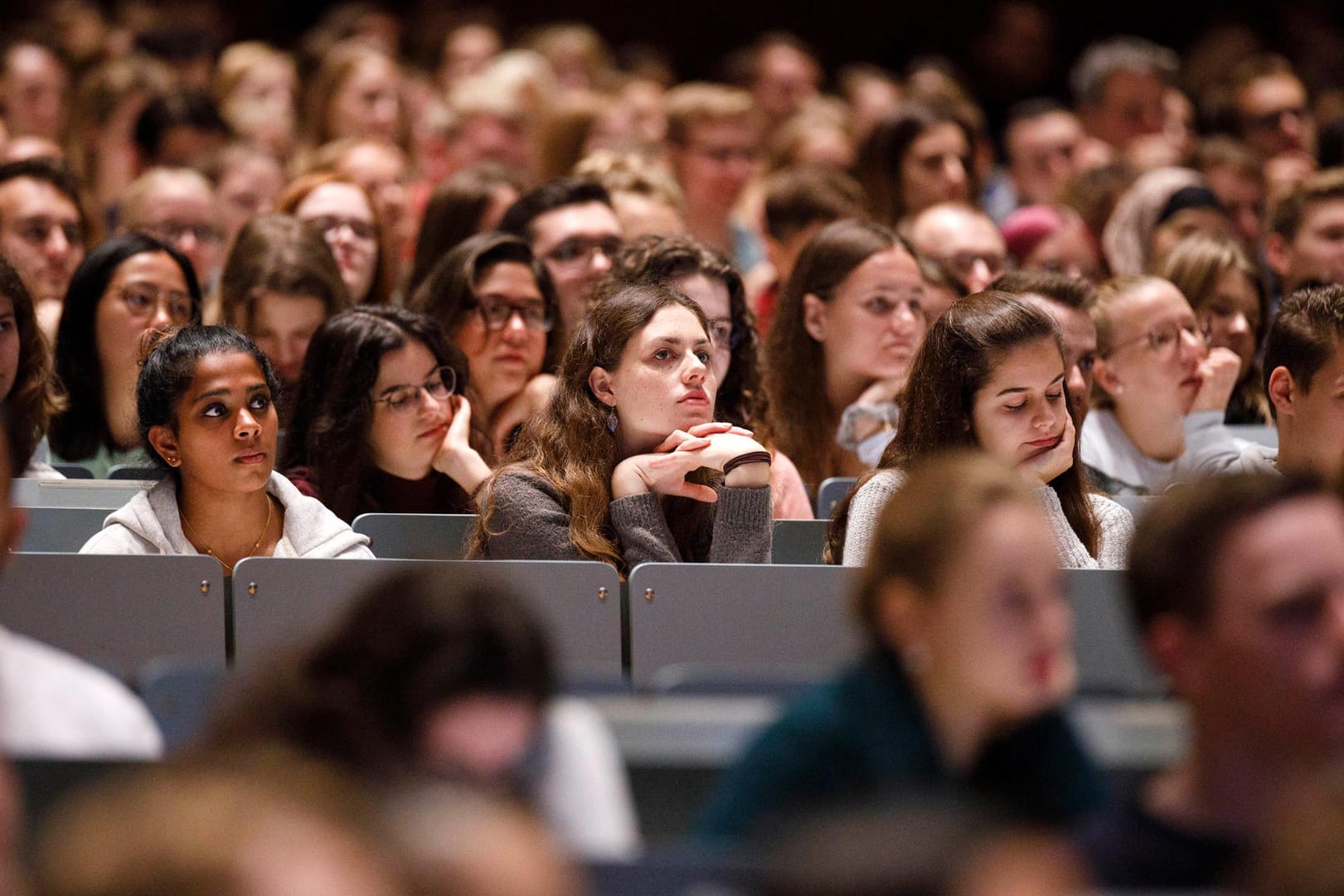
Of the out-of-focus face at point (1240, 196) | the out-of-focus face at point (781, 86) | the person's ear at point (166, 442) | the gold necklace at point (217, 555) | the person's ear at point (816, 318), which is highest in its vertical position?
the out-of-focus face at point (781, 86)

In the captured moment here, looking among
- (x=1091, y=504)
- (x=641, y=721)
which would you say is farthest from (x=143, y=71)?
A: (x=641, y=721)

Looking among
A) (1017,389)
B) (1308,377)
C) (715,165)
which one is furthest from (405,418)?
(715,165)

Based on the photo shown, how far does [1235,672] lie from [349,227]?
11.2ft

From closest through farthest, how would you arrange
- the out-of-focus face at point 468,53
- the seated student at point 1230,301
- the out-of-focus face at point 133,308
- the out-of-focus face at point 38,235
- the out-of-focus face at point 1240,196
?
the out-of-focus face at point 133,308
the seated student at point 1230,301
the out-of-focus face at point 38,235
the out-of-focus face at point 1240,196
the out-of-focus face at point 468,53

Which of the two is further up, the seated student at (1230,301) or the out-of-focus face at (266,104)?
the out-of-focus face at (266,104)

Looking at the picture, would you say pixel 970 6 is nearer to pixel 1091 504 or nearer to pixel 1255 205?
pixel 1255 205

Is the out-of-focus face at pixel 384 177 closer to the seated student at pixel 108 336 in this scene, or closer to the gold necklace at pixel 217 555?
the seated student at pixel 108 336

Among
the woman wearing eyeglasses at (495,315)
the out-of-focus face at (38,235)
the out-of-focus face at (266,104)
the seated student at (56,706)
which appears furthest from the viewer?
the out-of-focus face at (266,104)

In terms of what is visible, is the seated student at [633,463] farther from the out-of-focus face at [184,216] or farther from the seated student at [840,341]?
the out-of-focus face at [184,216]

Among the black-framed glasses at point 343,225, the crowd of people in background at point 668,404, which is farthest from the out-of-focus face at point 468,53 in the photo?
the black-framed glasses at point 343,225

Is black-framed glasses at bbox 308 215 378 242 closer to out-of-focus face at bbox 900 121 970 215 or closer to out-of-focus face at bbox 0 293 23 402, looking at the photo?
out-of-focus face at bbox 0 293 23 402

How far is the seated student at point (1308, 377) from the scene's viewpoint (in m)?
3.03

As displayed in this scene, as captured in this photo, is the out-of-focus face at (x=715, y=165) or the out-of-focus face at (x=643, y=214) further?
the out-of-focus face at (x=715, y=165)

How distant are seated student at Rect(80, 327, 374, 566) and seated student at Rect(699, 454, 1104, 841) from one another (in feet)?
4.69
